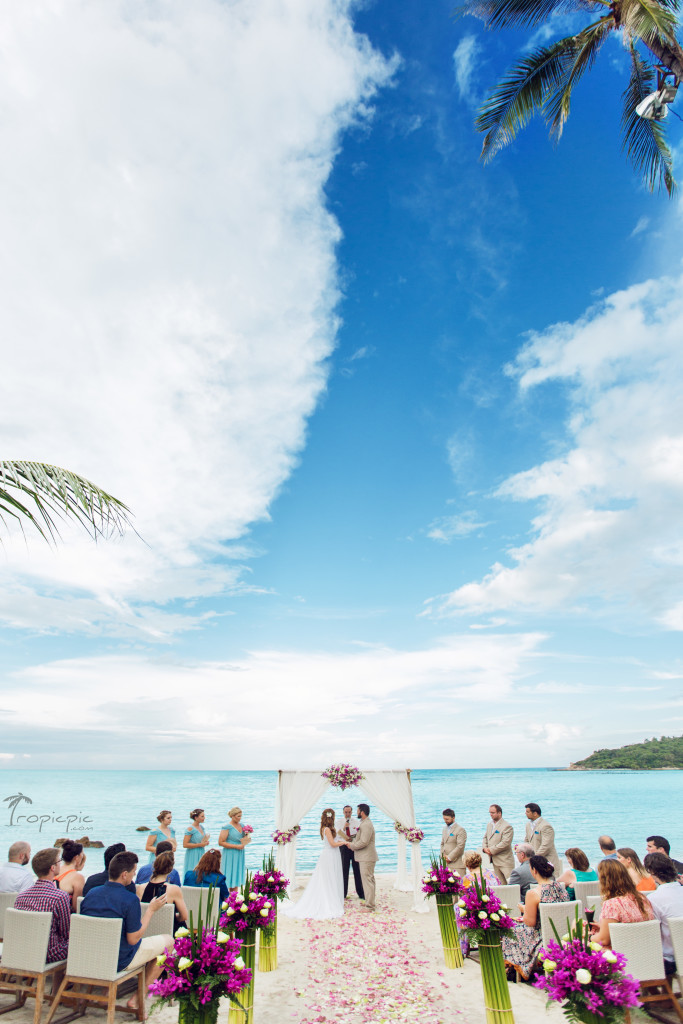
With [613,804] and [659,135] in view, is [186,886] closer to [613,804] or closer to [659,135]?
[659,135]

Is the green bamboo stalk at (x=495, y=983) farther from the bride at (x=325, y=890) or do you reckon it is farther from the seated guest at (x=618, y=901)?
the bride at (x=325, y=890)

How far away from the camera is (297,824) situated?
11266 mm

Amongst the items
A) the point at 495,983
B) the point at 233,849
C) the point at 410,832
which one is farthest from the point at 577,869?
the point at 233,849

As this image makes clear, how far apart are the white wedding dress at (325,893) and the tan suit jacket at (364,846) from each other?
420 millimetres

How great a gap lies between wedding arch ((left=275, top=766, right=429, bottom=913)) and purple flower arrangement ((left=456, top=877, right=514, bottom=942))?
19.6ft

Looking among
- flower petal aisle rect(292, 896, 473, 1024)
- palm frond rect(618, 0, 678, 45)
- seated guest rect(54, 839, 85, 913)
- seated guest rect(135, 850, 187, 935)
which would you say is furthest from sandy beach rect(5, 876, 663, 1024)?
palm frond rect(618, 0, 678, 45)

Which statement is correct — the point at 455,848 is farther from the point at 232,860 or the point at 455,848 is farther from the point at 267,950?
the point at 267,950

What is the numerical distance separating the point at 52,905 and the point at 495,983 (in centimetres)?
377

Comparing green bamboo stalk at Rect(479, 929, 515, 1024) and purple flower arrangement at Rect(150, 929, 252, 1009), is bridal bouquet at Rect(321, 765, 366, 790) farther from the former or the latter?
purple flower arrangement at Rect(150, 929, 252, 1009)

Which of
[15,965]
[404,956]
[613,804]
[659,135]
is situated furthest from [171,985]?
[613,804]

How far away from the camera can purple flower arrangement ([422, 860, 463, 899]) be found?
673 cm

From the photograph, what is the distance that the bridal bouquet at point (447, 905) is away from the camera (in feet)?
21.5

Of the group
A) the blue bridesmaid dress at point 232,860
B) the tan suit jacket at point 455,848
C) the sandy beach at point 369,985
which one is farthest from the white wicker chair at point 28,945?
the tan suit jacket at point 455,848

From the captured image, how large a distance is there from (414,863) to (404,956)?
3428mm
